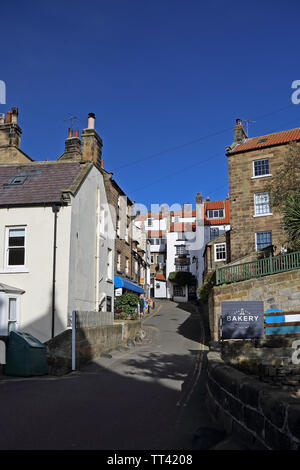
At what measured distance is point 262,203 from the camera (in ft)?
103

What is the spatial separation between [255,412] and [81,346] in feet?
35.3

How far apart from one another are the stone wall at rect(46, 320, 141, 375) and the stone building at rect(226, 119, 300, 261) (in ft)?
47.9

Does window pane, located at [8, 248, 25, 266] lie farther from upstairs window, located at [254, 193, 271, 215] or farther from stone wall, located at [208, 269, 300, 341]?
upstairs window, located at [254, 193, 271, 215]

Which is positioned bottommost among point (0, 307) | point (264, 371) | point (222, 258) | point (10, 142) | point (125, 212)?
point (264, 371)

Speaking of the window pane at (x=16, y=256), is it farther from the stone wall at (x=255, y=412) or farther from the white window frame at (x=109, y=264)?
the stone wall at (x=255, y=412)

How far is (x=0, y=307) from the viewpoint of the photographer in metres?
16.0

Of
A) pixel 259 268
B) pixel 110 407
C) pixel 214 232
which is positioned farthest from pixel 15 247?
pixel 214 232

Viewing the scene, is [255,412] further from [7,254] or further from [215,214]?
[215,214]

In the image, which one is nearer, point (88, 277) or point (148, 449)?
point (148, 449)

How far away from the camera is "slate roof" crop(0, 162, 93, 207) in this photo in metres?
18.8
